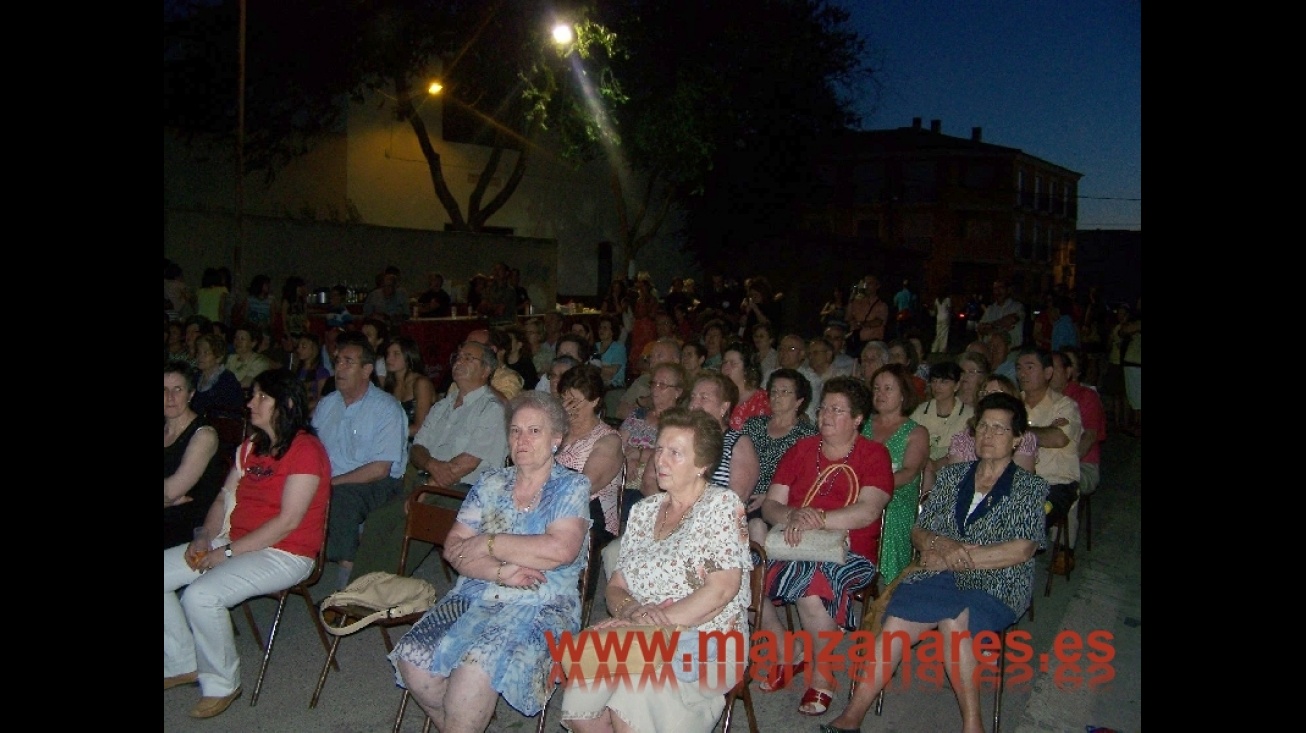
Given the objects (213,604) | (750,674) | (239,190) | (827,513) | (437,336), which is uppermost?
(239,190)

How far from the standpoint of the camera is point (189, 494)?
4.75m

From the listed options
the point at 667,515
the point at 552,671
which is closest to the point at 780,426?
the point at 667,515

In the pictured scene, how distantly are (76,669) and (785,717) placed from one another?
275cm

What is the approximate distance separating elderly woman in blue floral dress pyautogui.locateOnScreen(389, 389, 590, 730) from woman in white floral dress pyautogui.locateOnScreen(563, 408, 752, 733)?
0.21 m

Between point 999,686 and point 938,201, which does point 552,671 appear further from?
point 938,201

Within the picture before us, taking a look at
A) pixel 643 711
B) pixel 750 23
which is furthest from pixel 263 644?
pixel 750 23

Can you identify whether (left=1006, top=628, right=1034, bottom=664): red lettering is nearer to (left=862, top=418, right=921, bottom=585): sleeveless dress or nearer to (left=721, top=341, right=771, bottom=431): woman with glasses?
(left=862, top=418, right=921, bottom=585): sleeveless dress

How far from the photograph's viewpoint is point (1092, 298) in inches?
717

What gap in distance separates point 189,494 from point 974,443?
380 cm

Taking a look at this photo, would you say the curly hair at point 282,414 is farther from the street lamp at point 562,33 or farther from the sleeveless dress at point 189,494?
the street lamp at point 562,33

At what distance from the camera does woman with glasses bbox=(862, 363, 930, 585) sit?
4965mm
